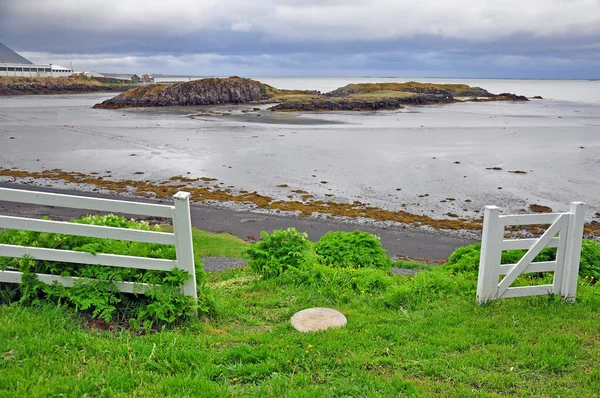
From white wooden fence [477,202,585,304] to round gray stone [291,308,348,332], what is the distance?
1.94 meters

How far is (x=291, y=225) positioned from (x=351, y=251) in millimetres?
8402

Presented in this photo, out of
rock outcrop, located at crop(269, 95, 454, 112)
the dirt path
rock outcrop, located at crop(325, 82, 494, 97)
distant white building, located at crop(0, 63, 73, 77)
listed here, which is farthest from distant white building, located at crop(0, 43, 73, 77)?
the dirt path

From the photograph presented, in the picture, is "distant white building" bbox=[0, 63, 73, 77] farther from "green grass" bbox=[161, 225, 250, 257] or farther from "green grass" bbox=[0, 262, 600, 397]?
"green grass" bbox=[0, 262, 600, 397]

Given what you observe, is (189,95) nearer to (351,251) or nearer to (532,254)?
(351,251)

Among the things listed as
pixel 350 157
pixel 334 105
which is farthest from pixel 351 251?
pixel 334 105

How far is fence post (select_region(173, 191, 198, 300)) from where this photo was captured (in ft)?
17.8

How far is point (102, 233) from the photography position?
5582 millimetres

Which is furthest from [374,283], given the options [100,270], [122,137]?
[122,137]

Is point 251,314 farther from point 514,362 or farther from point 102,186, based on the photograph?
point 102,186

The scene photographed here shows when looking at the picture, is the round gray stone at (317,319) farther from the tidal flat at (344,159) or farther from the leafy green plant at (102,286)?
the tidal flat at (344,159)

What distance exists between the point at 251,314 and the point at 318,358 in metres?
1.71

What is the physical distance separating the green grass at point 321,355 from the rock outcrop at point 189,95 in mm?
87620

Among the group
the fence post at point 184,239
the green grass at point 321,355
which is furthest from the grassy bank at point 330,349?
the fence post at point 184,239

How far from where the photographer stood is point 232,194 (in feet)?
76.0
